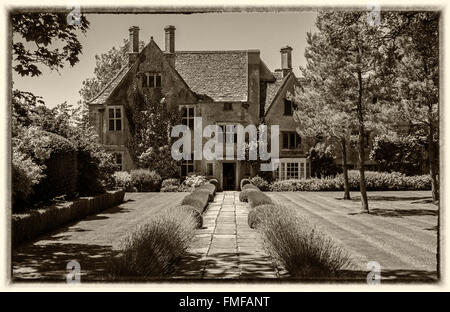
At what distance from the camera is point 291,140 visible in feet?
116

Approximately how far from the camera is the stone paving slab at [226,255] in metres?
8.70

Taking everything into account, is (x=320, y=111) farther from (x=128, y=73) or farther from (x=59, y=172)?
(x=128, y=73)

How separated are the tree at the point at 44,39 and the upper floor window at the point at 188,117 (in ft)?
78.1

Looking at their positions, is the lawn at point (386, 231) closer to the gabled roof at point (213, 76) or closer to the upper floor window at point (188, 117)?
the gabled roof at point (213, 76)

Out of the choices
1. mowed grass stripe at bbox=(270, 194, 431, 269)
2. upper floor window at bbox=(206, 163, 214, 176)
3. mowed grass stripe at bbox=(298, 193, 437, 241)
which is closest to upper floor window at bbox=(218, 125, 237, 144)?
upper floor window at bbox=(206, 163, 214, 176)

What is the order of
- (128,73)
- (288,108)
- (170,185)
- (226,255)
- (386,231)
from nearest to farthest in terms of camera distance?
(226,255) → (386,231) → (170,185) → (128,73) → (288,108)

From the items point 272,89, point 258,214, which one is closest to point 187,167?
point 272,89

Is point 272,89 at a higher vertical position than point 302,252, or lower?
higher

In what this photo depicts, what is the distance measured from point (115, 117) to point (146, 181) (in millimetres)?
5249

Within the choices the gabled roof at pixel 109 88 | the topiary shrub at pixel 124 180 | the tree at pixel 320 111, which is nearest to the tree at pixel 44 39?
the tree at pixel 320 111

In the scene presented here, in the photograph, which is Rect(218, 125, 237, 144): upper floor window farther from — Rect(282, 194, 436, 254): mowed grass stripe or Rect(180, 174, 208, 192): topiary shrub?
Rect(282, 194, 436, 254): mowed grass stripe

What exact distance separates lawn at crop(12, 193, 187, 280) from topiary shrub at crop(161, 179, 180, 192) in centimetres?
1097

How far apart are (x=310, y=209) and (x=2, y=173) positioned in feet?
48.5
